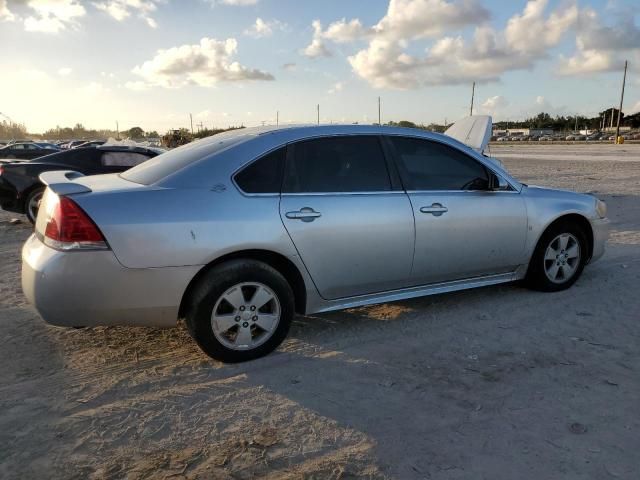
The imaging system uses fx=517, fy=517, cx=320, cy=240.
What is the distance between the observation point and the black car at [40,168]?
28.6 feet

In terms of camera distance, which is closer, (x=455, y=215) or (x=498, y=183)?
(x=455, y=215)

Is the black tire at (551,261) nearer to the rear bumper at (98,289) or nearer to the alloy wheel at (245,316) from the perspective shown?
the alloy wheel at (245,316)

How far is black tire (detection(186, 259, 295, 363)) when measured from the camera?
322 cm

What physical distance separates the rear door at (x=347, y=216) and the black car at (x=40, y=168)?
660cm

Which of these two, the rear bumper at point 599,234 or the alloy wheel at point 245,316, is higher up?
the rear bumper at point 599,234

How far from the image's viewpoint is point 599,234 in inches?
197

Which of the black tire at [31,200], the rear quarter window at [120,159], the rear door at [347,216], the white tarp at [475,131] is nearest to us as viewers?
the rear door at [347,216]

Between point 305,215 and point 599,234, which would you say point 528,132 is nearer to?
point 599,234

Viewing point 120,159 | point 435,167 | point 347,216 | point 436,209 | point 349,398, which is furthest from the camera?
point 120,159

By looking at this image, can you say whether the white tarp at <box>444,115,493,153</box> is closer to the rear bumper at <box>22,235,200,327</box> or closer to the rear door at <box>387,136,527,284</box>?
the rear door at <box>387,136,527,284</box>

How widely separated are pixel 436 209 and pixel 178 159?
77.7 inches

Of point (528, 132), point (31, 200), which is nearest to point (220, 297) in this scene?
point (31, 200)

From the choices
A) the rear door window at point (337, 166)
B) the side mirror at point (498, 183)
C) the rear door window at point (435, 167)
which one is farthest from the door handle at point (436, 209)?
the side mirror at point (498, 183)

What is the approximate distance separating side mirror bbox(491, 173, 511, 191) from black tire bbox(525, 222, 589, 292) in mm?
637
